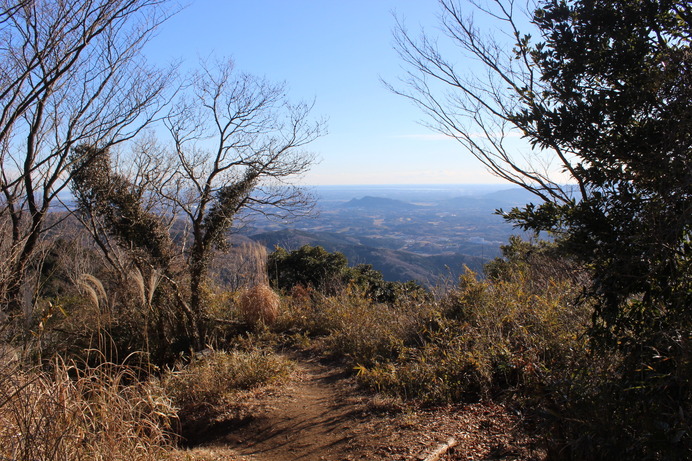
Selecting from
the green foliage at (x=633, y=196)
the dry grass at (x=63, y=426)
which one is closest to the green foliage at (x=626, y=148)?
the green foliage at (x=633, y=196)

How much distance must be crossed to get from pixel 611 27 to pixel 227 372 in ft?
14.2

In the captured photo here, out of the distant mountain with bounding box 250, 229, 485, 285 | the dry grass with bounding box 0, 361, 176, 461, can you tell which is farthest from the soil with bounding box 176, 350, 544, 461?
the distant mountain with bounding box 250, 229, 485, 285

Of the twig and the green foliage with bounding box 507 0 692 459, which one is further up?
the green foliage with bounding box 507 0 692 459

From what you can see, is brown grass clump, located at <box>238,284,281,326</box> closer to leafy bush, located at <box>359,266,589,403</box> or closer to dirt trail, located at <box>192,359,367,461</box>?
dirt trail, located at <box>192,359,367,461</box>

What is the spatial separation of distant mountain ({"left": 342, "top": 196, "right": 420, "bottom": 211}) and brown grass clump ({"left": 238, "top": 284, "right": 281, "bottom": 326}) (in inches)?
1933

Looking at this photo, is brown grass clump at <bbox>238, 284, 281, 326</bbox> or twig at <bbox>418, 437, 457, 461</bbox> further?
brown grass clump at <bbox>238, 284, 281, 326</bbox>

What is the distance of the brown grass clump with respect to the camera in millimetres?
7762

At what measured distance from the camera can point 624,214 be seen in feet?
6.72

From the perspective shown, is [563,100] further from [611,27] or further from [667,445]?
[667,445]

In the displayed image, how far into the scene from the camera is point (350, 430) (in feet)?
10.9

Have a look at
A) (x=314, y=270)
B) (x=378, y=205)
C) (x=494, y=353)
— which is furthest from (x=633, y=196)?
(x=378, y=205)

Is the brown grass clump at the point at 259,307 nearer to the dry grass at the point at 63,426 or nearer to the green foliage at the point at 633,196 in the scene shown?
the dry grass at the point at 63,426

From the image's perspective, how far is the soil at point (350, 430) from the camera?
2775 mm

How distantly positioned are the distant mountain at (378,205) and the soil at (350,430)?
53.1 metres
